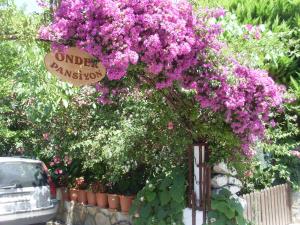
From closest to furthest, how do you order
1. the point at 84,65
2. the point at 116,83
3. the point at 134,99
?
1. the point at 84,65
2. the point at 116,83
3. the point at 134,99

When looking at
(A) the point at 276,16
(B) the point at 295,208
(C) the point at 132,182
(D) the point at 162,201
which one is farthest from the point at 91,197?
(A) the point at 276,16

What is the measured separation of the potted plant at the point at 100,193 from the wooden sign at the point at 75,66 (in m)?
3.69

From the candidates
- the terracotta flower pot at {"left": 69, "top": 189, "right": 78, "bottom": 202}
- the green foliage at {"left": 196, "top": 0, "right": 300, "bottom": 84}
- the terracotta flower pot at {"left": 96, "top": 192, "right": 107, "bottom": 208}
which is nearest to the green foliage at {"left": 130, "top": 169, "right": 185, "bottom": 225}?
the terracotta flower pot at {"left": 96, "top": 192, "right": 107, "bottom": 208}

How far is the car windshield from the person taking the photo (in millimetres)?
7664

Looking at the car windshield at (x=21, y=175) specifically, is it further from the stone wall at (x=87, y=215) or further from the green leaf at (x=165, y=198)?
the green leaf at (x=165, y=198)

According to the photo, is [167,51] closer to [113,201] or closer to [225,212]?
[225,212]

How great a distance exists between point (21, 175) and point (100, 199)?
1.50 m

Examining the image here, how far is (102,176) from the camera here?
8852 mm

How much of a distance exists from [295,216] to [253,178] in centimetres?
125

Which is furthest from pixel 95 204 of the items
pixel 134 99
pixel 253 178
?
pixel 253 178

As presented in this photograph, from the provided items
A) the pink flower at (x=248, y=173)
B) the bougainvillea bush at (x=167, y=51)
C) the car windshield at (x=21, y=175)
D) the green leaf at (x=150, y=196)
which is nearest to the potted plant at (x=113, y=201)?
the green leaf at (x=150, y=196)

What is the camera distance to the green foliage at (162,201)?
6.65 m

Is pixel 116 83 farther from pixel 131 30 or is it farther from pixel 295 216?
pixel 295 216

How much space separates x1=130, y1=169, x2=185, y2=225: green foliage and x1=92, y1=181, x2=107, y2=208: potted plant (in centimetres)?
118
